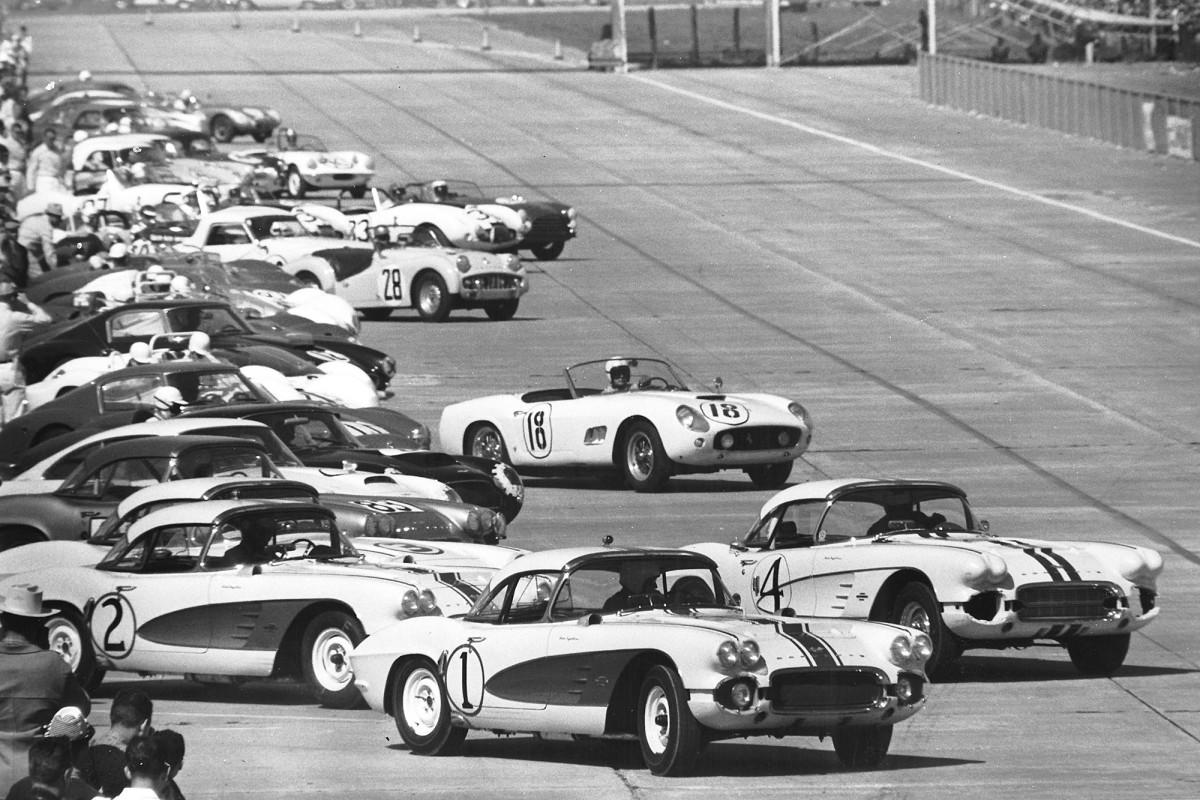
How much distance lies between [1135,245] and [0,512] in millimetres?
26692

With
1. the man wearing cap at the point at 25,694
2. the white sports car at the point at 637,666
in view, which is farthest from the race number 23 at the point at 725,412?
the man wearing cap at the point at 25,694

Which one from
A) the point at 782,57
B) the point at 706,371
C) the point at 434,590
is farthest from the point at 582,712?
the point at 782,57

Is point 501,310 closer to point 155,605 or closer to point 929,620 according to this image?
point 155,605

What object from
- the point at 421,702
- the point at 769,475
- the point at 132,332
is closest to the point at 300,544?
the point at 421,702

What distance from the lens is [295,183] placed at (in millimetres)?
44438

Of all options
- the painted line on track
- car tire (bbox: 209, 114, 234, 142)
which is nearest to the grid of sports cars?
the painted line on track

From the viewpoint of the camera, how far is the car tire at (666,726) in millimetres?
10148

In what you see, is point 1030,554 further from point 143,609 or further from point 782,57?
point 782,57

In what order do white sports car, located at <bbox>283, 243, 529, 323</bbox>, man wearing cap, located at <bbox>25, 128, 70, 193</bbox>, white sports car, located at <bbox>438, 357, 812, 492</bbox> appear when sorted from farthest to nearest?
man wearing cap, located at <bbox>25, 128, 70, 193</bbox>
white sports car, located at <bbox>283, 243, 529, 323</bbox>
white sports car, located at <bbox>438, 357, 812, 492</bbox>

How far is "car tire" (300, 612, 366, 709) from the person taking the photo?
1252cm

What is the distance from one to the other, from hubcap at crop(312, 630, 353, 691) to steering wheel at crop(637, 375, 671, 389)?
860 cm

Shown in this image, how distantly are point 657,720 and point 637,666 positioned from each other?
26 centimetres

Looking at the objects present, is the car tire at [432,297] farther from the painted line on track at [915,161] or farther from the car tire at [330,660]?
the car tire at [330,660]

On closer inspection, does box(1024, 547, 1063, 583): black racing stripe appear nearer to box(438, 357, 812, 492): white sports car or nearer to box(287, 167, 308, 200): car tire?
box(438, 357, 812, 492): white sports car
